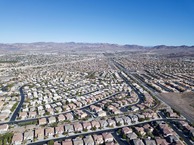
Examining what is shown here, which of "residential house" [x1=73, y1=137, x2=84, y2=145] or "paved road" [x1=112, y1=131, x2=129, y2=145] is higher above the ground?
"residential house" [x1=73, y1=137, x2=84, y2=145]

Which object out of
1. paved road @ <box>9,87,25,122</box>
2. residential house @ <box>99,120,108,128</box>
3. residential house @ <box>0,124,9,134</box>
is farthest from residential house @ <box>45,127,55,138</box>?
paved road @ <box>9,87,25,122</box>

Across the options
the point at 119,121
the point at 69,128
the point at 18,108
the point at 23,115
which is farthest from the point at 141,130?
the point at 18,108

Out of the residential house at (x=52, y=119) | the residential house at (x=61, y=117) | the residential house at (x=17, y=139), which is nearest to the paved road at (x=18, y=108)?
the residential house at (x=52, y=119)

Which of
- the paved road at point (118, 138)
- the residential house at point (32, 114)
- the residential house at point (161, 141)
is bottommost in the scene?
the residential house at point (32, 114)

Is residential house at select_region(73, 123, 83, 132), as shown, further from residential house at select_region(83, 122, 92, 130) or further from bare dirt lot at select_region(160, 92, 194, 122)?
bare dirt lot at select_region(160, 92, 194, 122)

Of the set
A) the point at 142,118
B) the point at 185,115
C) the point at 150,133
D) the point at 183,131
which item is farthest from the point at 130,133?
the point at 185,115

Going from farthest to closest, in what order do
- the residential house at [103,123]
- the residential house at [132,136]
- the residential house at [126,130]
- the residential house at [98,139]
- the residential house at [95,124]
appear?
the residential house at [103,123], the residential house at [95,124], the residential house at [126,130], the residential house at [132,136], the residential house at [98,139]

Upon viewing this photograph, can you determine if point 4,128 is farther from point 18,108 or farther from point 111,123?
point 111,123

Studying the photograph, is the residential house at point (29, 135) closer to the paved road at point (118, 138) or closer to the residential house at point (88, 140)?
the residential house at point (88, 140)
